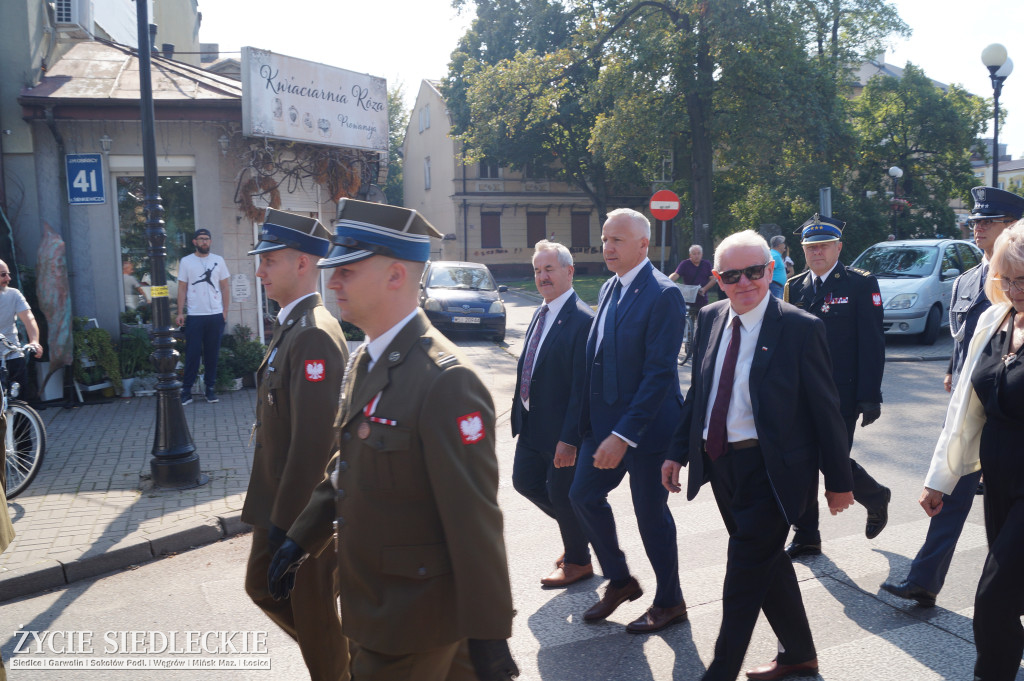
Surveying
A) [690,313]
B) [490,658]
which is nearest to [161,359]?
[490,658]

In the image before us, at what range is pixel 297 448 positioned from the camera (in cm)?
297

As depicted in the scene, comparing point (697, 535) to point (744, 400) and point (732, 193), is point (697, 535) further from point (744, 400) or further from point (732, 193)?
point (732, 193)

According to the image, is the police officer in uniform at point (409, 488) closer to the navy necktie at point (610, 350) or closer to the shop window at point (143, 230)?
the navy necktie at point (610, 350)

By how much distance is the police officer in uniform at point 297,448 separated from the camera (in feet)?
9.75

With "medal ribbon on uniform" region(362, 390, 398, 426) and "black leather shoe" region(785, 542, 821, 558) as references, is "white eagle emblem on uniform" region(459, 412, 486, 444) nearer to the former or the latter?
"medal ribbon on uniform" region(362, 390, 398, 426)

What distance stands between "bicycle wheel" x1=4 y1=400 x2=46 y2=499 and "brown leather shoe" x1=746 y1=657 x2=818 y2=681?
5773mm

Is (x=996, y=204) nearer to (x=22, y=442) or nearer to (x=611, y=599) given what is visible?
(x=611, y=599)

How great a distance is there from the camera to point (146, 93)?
23.1 feet

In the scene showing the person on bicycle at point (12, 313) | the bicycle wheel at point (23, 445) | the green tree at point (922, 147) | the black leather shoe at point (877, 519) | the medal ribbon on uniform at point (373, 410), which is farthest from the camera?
the green tree at point (922, 147)

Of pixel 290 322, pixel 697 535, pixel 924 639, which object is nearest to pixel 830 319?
pixel 697 535

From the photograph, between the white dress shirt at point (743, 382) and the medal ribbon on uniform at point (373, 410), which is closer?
the medal ribbon on uniform at point (373, 410)

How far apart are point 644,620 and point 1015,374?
2110mm

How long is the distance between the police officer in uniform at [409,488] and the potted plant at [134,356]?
930 centimetres

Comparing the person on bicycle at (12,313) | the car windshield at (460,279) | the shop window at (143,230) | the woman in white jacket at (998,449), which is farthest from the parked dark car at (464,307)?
the woman in white jacket at (998,449)
